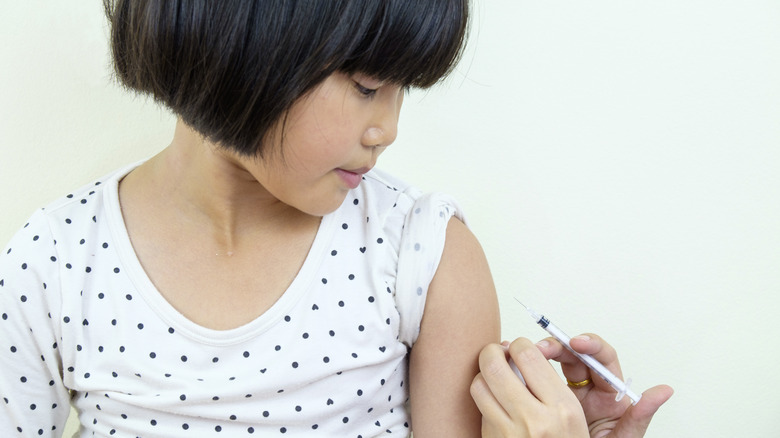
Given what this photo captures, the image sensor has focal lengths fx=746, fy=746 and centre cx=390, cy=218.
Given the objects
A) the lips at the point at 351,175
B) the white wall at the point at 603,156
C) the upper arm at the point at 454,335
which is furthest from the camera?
the white wall at the point at 603,156

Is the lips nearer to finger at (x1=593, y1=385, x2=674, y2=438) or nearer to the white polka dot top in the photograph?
the white polka dot top

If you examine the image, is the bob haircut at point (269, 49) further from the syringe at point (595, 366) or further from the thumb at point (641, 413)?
the thumb at point (641, 413)

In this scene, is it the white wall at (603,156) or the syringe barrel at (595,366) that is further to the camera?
the white wall at (603,156)

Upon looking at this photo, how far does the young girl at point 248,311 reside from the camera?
→ 0.97 metres

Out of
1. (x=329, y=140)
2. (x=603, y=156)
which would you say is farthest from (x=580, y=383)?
(x=329, y=140)

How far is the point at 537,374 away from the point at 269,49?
0.51m

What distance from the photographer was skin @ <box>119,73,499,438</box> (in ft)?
3.29

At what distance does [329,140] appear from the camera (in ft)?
2.75

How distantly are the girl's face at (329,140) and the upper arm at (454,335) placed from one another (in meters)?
0.19

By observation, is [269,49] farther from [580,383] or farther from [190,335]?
→ [580,383]

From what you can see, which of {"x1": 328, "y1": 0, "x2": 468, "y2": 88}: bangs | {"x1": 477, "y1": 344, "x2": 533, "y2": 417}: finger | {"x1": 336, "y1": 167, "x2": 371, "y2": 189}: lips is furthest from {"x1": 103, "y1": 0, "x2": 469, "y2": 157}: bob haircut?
{"x1": 477, "y1": 344, "x2": 533, "y2": 417}: finger

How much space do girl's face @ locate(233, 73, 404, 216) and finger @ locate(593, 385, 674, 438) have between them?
1.58ft

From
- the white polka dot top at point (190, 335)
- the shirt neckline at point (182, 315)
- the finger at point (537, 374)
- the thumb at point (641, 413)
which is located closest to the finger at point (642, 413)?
the thumb at point (641, 413)

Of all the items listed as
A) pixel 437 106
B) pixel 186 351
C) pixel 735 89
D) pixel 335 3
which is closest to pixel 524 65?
pixel 437 106
